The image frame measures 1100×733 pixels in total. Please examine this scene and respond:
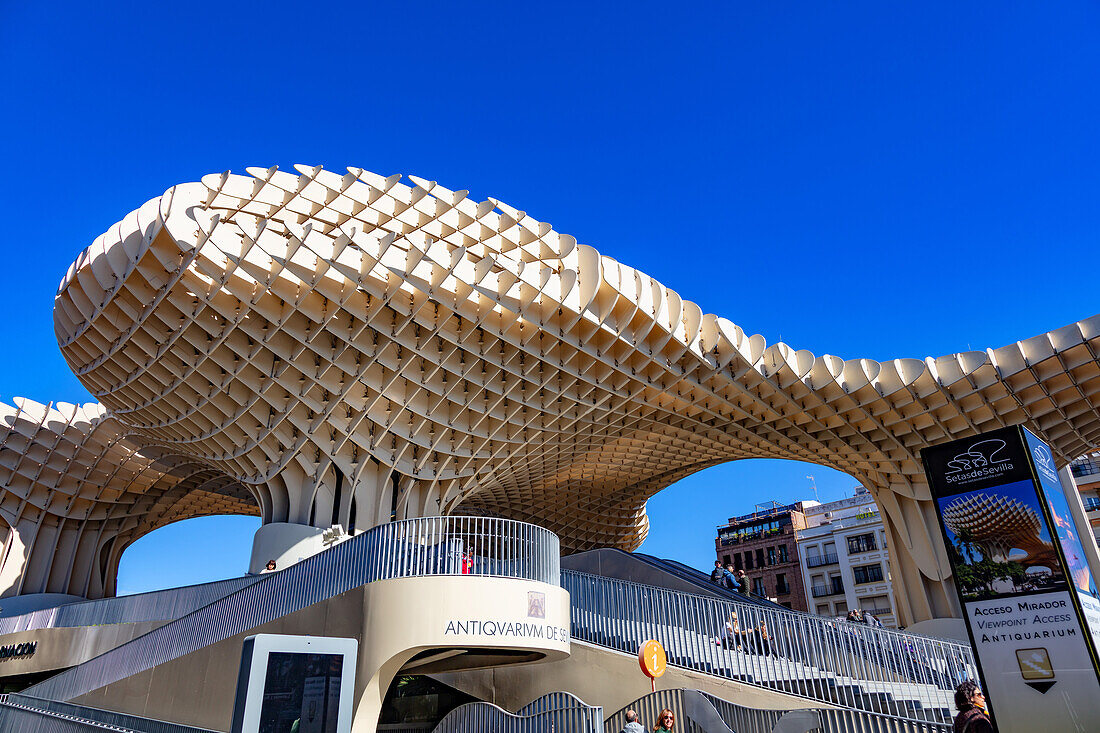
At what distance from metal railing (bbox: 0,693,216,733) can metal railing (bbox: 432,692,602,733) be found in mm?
4892

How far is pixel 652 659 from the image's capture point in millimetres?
11586

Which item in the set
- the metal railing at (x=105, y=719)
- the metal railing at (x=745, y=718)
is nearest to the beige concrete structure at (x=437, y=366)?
the metal railing at (x=105, y=719)

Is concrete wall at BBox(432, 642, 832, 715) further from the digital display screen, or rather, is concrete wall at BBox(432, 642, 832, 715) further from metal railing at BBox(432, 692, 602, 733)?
the digital display screen

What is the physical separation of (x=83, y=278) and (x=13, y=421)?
67.1 feet

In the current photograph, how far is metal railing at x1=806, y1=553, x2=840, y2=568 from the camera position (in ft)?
209

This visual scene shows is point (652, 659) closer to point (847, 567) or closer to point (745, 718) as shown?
point (745, 718)

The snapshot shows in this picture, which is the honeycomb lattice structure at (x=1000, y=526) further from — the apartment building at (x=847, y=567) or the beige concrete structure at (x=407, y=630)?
the apartment building at (x=847, y=567)

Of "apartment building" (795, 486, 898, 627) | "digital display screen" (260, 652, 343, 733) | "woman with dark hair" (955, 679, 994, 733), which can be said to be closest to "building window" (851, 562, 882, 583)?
"apartment building" (795, 486, 898, 627)

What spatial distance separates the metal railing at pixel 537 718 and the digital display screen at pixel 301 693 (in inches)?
190

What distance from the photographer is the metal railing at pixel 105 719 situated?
8.82 m

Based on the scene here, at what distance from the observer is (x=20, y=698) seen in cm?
1482

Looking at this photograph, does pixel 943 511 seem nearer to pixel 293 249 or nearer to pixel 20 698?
pixel 20 698

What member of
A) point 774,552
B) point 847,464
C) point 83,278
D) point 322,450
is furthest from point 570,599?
point 774,552

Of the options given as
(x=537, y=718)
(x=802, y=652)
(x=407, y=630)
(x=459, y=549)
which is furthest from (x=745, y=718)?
(x=459, y=549)
